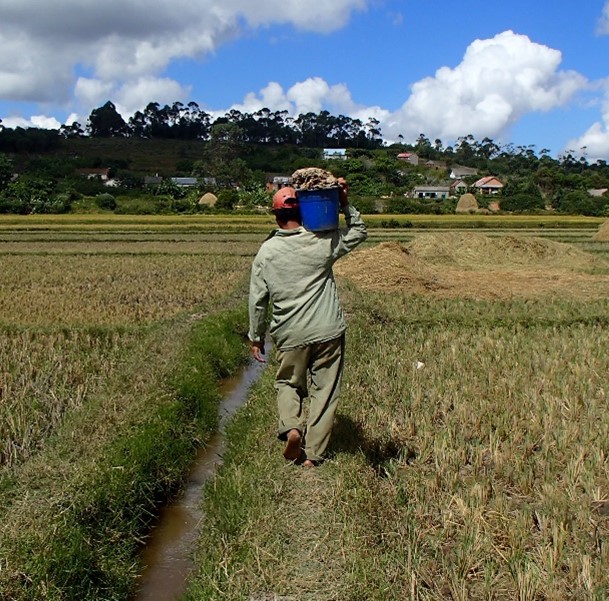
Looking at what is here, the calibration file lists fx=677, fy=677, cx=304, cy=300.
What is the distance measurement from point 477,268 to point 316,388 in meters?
12.5

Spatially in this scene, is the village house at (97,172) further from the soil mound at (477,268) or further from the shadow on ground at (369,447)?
the shadow on ground at (369,447)

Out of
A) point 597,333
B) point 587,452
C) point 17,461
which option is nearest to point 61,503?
point 17,461

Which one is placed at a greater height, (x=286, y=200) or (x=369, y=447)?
(x=286, y=200)

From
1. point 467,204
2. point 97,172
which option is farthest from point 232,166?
point 467,204

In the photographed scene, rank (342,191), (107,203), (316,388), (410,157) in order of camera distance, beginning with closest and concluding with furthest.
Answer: (342,191) → (316,388) → (107,203) → (410,157)

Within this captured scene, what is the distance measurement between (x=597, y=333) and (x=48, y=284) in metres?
9.10

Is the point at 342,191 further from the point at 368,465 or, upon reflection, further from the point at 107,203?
the point at 107,203

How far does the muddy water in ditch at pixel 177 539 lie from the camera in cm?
334

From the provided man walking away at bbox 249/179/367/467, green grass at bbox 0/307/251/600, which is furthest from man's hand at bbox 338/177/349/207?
green grass at bbox 0/307/251/600

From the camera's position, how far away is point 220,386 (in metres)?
6.80

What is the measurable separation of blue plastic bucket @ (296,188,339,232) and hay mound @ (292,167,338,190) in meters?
0.02

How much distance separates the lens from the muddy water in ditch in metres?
3.34

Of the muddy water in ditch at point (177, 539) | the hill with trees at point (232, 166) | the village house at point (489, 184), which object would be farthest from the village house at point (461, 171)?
the muddy water in ditch at point (177, 539)

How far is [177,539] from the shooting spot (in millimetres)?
3820
